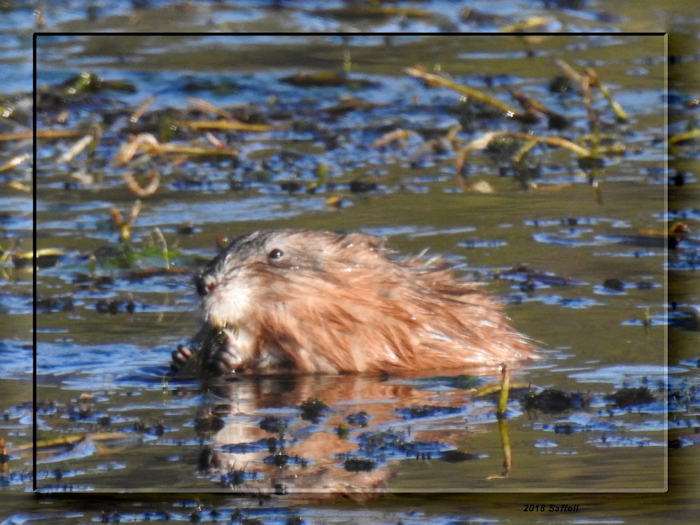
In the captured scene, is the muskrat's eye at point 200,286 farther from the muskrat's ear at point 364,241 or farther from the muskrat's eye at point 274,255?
the muskrat's ear at point 364,241

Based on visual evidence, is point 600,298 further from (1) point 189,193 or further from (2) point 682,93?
(1) point 189,193

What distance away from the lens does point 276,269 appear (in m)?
7.46

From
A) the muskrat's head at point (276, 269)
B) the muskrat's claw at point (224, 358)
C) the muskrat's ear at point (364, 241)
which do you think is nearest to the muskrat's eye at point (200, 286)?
the muskrat's head at point (276, 269)

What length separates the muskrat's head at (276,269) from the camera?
288 inches

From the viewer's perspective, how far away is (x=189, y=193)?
8.42m

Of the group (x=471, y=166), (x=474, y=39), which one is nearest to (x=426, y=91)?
(x=471, y=166)

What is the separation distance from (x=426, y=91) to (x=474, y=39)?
126cm

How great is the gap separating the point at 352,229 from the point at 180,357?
1.54 m

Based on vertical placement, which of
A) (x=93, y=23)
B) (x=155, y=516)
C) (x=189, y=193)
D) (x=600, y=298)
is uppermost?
(x=93, y=23)

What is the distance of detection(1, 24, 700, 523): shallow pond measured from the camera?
6125 mm

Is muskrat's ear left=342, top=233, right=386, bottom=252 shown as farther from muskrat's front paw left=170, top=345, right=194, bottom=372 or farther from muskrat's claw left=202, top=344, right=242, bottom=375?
muskrat's front paw left=170, top=345, right=194, bottom=372

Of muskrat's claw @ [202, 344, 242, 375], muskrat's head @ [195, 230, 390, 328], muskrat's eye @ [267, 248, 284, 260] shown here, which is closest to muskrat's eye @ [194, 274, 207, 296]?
muskrat's head @ [195, 230, 390, 328]

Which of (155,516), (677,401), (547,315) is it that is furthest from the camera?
(547,315)

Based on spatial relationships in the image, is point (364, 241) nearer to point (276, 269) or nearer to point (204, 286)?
point (276, 269)
